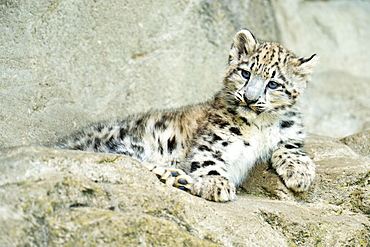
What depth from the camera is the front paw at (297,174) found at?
4949 millimetres

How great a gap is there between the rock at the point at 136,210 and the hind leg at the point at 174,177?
1.61ft

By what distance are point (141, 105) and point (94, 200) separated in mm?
3470

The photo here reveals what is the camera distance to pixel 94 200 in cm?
340

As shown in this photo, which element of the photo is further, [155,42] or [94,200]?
[155,42]

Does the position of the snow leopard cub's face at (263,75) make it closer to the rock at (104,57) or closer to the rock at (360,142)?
the rock at (104,57)

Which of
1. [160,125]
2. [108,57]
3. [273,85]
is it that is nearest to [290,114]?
[273,85]

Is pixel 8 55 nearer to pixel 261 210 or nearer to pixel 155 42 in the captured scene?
pixel 155 42

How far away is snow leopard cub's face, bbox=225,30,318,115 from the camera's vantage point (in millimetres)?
5086

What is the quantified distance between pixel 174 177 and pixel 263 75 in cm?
130

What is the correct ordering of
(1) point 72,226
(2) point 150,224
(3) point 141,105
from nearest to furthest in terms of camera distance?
(1) point 72,226, (2) point 150,224, (3) point 141,105

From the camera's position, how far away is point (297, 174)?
4.98 metres

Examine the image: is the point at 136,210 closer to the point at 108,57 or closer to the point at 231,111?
the point at 231,111

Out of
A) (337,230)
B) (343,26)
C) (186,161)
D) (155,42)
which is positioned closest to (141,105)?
(155,42)

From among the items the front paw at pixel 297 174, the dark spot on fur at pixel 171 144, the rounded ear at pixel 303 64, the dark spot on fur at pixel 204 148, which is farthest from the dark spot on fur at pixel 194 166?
the rounded ear at pixel 303 64
